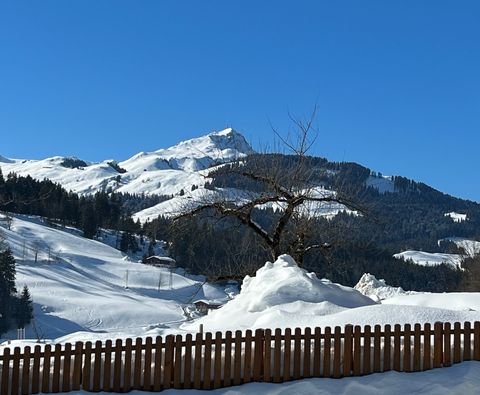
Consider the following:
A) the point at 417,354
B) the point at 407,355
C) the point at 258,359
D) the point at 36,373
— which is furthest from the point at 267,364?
the point at 36,373

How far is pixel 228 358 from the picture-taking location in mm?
10508

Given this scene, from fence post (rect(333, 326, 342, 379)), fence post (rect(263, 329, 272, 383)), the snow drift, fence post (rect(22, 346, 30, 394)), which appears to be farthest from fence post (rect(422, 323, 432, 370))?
fence post (rect(22, 346, 30, 394))

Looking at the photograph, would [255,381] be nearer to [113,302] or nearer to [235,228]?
[235,228]

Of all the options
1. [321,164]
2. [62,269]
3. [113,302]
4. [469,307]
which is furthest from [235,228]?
[62,269]

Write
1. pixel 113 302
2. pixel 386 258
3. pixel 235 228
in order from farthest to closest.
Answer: pixel 386 258 < pixel 113 302 < pixel 235 228

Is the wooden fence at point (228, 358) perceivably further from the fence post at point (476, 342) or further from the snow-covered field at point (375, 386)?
the snow-covered field at point (375, 386)

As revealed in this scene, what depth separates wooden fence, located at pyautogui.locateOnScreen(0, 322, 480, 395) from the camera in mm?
10078

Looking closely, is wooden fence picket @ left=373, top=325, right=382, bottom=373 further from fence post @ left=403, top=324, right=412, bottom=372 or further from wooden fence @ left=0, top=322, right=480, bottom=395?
fence post @ left=403, top=324, right=412, bottom=372

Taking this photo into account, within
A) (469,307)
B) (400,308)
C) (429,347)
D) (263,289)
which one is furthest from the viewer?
(469,307)

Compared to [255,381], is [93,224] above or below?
above

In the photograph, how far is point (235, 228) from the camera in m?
19.1

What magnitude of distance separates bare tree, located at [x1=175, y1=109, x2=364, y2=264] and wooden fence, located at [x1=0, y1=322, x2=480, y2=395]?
24.7 ft

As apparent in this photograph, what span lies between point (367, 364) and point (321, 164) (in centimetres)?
1035

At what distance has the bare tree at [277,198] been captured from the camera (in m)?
18.6
